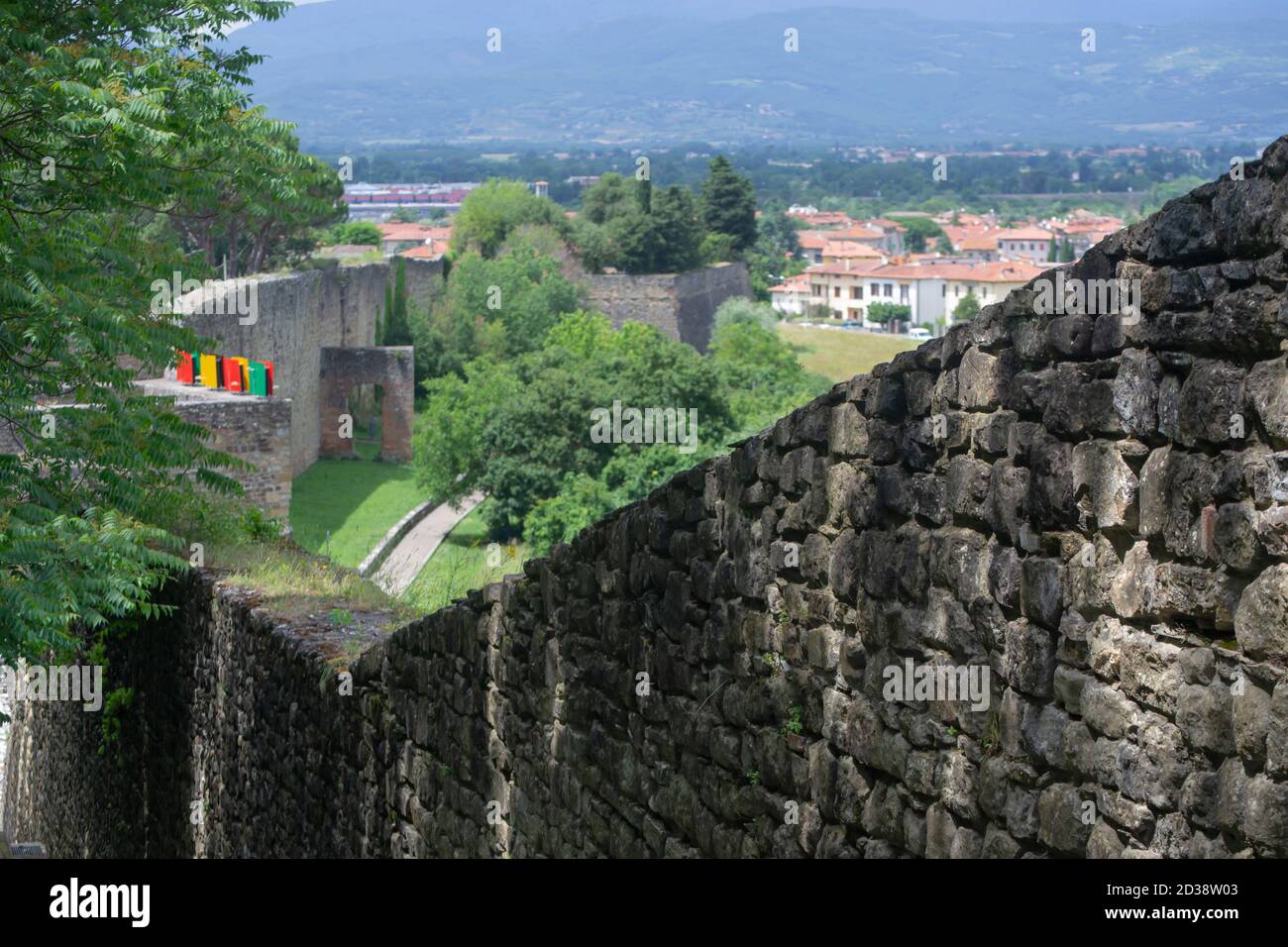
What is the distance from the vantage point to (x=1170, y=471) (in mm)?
3033

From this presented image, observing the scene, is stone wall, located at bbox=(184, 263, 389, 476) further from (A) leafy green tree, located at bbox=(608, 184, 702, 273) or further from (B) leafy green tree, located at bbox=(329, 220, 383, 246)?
(B) leafy green tree, located at bbox=(329, 220, 383, 246)

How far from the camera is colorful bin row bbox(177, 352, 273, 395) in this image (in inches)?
827

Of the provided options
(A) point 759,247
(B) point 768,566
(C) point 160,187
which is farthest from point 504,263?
(B) point 768,566

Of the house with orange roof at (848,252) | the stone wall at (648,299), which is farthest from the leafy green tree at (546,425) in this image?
the house with orange roof at (848,252)

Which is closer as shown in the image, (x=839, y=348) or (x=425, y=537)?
Answer: (x=425, y=537)

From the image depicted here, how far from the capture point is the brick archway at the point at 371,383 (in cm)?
3947

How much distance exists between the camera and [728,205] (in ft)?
227
